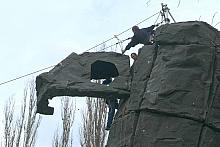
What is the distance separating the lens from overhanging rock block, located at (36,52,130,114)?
715cm

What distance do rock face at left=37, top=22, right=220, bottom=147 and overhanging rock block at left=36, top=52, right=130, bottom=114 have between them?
0.05 feet

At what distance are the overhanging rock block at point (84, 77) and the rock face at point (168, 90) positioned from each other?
2cm

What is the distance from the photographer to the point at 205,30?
7.03 m

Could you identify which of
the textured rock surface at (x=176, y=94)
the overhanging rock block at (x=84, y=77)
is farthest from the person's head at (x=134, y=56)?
the textured rock surface at (x=176, y=94)

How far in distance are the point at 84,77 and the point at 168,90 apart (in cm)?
157

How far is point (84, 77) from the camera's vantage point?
7457mm

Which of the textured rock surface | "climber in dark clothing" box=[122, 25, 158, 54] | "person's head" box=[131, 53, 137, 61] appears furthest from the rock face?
"climber in dark clothing" box=[122, 25, 158, 54]

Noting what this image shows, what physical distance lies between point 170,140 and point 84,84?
1.70m

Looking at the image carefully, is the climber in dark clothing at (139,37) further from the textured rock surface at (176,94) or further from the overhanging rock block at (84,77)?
the textured rock surface at (176,94)

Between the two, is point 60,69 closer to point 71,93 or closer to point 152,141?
point 71,93

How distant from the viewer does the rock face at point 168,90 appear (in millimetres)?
6395

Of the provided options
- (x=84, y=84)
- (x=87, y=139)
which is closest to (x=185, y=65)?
(x=84, y=84)

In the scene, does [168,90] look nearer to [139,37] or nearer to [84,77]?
[84,77]

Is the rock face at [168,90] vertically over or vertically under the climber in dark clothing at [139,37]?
under
